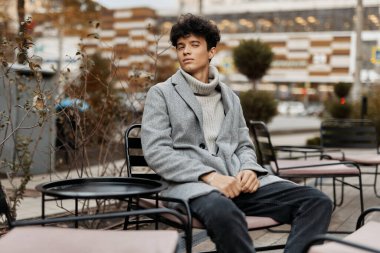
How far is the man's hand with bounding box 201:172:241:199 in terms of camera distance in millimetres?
2967

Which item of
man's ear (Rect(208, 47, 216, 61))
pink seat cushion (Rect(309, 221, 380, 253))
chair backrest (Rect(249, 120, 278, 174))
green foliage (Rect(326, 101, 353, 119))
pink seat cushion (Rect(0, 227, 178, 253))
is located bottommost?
green foliage (Rect(326, 101, 353, 119))

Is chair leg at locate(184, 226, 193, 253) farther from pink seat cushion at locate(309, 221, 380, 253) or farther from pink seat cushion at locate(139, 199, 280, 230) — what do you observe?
pink seat cushion at locate(309, 221, 380, 253)

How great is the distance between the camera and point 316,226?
2.98 meters

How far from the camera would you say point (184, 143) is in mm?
3219

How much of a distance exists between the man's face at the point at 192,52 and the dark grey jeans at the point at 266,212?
2.56 feet

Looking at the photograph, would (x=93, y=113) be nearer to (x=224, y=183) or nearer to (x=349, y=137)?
(x=349, y=137)

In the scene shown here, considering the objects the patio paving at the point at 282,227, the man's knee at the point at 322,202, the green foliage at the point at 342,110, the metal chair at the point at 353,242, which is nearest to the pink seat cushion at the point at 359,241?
the metal chair at the point at 353,242

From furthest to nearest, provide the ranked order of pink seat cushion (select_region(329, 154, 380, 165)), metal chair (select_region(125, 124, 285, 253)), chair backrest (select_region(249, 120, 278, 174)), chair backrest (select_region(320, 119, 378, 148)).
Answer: chair backrest (select_region(320, 119, 378, 148)), pink seat cushion (select_region(329, 154, 380, 165)), chair backrest (select_region(249, 120, 278, 174)), metal chair (select_region(125, 124, 285, 253))

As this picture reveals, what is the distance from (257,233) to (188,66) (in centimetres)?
219

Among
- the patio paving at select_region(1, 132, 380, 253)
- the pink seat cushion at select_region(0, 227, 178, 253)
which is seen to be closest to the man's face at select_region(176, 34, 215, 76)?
the pink seat cushion at select_region(0, 227, 178, 253)

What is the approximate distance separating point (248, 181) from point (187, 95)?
23.2 inches

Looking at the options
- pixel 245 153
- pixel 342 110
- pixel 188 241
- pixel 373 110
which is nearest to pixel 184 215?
pixel 188 241

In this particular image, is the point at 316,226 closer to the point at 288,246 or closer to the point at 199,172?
the point at 288,246

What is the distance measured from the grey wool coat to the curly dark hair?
0.23m
